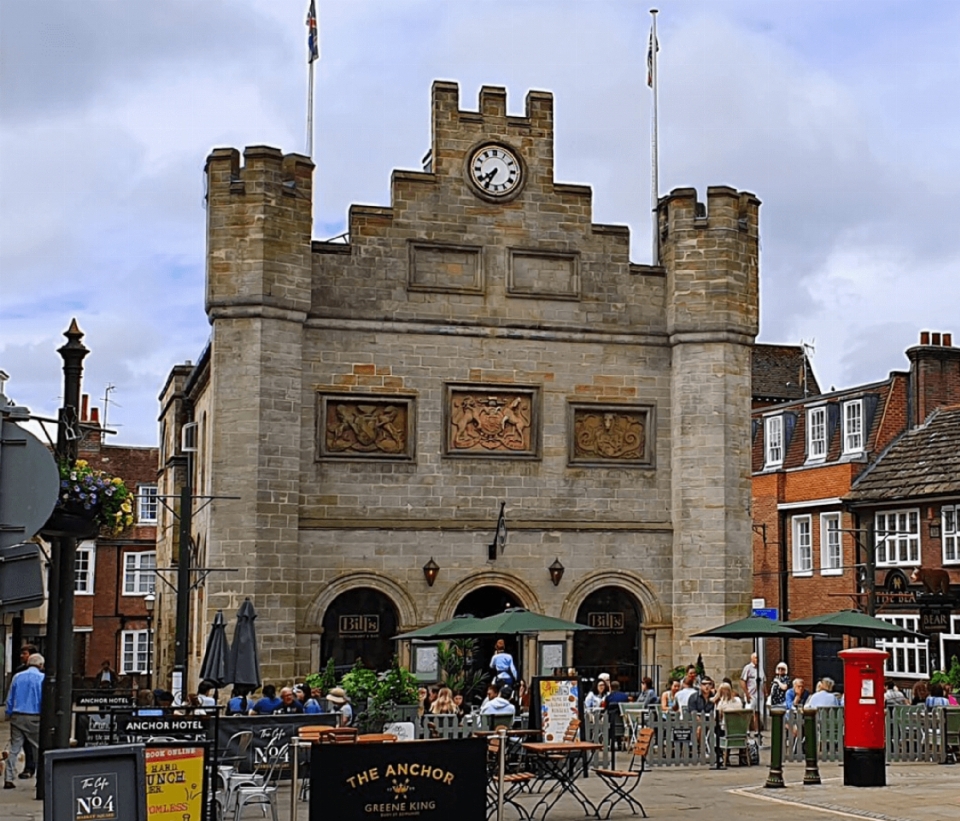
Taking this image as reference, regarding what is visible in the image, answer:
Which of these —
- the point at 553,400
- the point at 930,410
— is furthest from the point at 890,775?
the point at 930,410

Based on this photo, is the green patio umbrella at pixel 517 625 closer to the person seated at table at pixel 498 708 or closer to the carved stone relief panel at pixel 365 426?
the person seated at table at pixel 498 708

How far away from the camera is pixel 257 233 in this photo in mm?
25703

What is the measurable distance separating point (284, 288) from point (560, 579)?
747cm

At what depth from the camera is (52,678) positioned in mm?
15641

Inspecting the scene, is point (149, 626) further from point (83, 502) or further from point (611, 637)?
point (83, 502)

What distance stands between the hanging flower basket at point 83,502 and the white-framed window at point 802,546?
28.6 meters

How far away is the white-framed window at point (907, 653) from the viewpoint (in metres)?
34.7

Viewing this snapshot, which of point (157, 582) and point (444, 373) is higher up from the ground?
point (444, 373)

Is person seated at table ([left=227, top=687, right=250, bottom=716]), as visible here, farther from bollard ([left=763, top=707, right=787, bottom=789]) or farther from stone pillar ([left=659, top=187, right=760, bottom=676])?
stone pillar ([left=659, top=187, right=760, bottom=676])

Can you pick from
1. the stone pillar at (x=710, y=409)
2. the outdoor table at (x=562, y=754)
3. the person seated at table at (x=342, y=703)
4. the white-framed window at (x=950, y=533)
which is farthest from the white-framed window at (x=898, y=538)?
the outdoor table at (x=562, y=754)

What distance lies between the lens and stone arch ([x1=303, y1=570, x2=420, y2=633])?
2555cm

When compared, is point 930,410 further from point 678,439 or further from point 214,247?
point 214,247

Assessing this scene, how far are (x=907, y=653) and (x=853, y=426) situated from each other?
674cm

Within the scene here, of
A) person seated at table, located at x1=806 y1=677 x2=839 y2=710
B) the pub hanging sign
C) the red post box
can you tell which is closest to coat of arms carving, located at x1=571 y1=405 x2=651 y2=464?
the pub hanging sign
